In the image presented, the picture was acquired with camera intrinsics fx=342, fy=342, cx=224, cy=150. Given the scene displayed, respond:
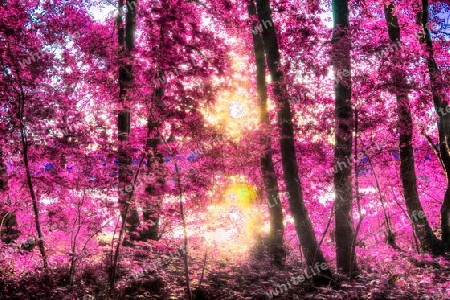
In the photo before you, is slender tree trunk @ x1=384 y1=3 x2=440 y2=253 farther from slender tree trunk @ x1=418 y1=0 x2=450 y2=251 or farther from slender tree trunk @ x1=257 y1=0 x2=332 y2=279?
slender tree trunk @ x1=257 y1=0 x2=332 y2=279

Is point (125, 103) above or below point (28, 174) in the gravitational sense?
above

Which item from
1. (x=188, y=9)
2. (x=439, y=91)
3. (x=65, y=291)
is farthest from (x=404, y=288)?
(x=188, y=9)

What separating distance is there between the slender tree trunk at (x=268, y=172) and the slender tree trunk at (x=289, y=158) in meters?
1.76

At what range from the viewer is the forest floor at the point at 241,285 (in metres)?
5.97

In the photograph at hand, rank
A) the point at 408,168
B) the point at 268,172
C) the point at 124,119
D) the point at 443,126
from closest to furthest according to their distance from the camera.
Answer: the point at 124,119 → the point at 443,126 → the point at 268,172 → the point at 408,168

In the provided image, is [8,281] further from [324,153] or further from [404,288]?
[324,153]

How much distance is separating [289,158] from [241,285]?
3.04 m

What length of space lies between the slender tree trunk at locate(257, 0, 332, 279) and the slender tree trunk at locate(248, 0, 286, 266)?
1755 mm

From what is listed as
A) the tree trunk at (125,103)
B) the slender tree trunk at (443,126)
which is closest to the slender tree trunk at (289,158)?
the tree trunk at (125,103)

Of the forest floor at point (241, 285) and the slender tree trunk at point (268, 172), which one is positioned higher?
the slender tree trunk at point (268, 172)

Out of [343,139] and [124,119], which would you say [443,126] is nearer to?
[343,139]

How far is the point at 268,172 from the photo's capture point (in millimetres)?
10000

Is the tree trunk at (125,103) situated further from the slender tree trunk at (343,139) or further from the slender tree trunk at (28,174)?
the slender tree trunk at (343,139)

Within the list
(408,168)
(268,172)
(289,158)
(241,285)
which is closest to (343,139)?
(289,158)
